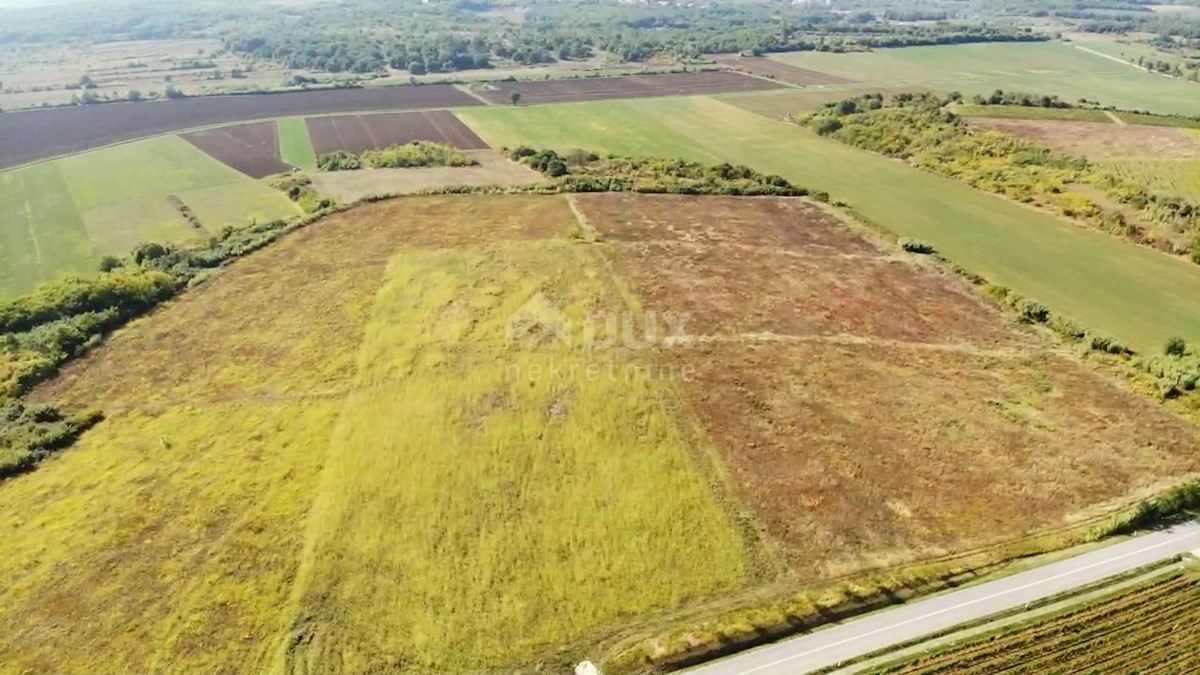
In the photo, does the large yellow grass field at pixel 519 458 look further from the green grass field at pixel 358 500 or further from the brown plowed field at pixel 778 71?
the brown plowed field at pixel 778 71

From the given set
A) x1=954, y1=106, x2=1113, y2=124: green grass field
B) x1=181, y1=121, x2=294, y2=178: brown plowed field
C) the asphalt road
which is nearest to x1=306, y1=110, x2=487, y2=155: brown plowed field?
x1=181, y1=121, x2=294, y2=178: brown plowed field

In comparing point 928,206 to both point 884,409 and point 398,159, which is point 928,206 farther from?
point 398,159

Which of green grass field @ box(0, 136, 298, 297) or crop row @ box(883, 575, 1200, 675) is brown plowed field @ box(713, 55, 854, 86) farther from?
crop row @ box(883, 575, 1200, 675)

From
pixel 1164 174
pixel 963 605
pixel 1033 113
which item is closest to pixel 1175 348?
pixel 963 605

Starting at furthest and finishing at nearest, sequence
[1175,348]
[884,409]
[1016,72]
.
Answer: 1. [1016,72]
2. [1175,348]
3. [884,409]

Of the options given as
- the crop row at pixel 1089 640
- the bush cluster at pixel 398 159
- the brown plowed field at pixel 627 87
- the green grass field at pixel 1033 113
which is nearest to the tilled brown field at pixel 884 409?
the crop row at pixel 1089 640

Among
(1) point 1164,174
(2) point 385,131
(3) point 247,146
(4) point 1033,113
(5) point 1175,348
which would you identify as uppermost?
(4) point 1033,113

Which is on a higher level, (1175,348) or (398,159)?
(398,159)
